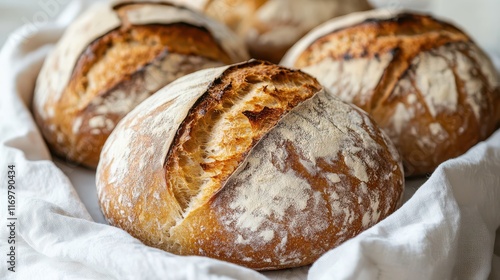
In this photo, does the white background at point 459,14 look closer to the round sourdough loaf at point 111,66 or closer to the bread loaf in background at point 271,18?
the bread loaf in background at point 271,18

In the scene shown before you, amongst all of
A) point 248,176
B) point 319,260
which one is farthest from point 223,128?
point 319,260

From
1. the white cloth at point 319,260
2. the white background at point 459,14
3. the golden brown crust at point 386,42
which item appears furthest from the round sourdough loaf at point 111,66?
the white background at point 459,14

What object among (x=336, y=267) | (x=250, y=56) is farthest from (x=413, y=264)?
(x=250, y=56)

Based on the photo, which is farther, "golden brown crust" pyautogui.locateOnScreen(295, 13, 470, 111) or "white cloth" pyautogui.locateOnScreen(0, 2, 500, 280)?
"golden brown crust" pyautogui.locateOnScreen(295, 13, 470, 111)

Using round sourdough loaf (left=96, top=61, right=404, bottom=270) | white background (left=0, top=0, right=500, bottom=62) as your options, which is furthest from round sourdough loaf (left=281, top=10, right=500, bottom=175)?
white background (left=0, top=0, right=500, bottom=62)

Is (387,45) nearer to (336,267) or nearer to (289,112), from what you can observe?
(289,112)

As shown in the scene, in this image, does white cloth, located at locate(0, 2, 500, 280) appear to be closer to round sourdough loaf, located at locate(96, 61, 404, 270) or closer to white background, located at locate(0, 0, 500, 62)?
round sourdough loaf, located at locate(96, 61, 404, 270)
